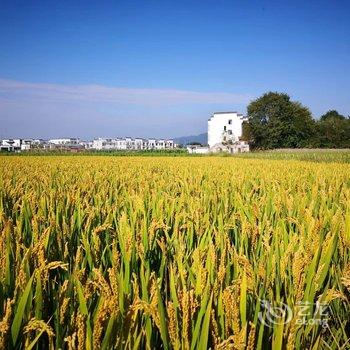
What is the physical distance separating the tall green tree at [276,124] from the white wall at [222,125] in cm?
1072

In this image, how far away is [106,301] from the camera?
851mm

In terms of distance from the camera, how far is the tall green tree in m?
69.2

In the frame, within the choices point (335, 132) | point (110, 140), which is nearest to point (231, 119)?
point (335, 132)

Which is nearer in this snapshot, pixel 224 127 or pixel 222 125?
pixel 224 127

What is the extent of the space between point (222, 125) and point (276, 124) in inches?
723

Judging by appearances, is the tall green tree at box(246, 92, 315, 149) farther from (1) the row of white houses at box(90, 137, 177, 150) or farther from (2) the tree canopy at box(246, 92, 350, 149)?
(1) the row of white houses at box(90, 137, 177, 150)

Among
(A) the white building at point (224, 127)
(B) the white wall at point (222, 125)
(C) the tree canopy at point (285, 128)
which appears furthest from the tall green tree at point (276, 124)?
(B) the white wall at point (222, 125)

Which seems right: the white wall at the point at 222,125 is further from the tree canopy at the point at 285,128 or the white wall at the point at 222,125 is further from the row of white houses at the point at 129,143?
the row of white houses at the point at 129,143

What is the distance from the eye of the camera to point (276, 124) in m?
69.4

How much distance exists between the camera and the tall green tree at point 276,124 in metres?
69.2

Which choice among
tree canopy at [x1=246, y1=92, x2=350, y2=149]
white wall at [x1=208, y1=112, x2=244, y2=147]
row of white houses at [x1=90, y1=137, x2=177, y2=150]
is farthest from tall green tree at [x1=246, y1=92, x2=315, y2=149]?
row of white houses at [x1=90, y1=137, x2=177, y2=150]

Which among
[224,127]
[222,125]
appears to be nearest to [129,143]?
[222,125]

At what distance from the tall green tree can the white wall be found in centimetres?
1072

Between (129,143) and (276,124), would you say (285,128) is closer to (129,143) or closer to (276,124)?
(276,124)
